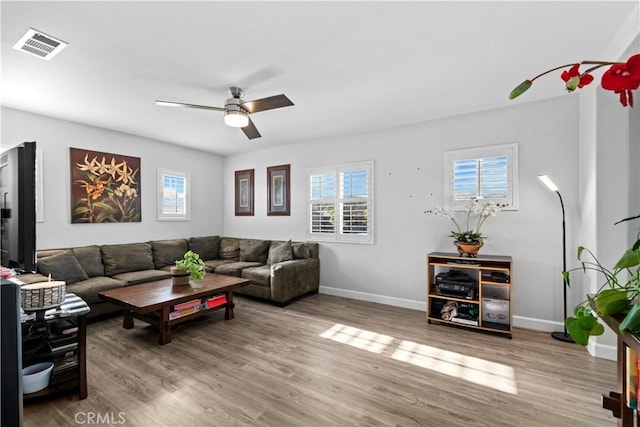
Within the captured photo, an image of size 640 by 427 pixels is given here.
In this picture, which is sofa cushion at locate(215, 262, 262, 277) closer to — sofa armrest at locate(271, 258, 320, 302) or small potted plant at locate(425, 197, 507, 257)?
sofa armrest at locate(271, 258, 320, 302)

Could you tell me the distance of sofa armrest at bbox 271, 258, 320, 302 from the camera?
4.04 metres

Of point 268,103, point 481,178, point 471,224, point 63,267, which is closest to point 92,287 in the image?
point 63,267

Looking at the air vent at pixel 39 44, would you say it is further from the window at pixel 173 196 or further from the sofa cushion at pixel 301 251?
the sofa cushion at pixel 301 251

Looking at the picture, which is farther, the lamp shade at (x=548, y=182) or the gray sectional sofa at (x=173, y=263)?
the gray sectional sofa at (x=173, y=263)

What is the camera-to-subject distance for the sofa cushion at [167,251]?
185 inches

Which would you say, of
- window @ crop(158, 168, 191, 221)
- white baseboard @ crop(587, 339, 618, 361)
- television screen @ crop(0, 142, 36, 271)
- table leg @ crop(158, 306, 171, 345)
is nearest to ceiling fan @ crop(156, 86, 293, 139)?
television screen @ crop(0, 142, 36, 271)

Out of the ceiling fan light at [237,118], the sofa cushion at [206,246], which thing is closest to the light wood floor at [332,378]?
the sofa cushion at [206,246]

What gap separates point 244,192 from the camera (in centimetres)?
588

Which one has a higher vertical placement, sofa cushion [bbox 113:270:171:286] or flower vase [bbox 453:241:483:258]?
flower vase [bbox 453:241:483:258]

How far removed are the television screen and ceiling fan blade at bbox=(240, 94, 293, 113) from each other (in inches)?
65.4

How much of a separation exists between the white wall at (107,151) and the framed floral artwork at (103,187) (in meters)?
0.08

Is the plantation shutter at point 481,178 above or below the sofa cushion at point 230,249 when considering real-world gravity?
above

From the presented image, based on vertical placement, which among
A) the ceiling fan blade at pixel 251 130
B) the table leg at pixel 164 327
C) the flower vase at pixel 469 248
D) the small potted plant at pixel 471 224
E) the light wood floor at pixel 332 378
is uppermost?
the ceiling fan blade at pixel 251 130

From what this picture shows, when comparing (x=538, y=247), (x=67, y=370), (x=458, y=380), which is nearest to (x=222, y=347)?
(x=67, y=370)
